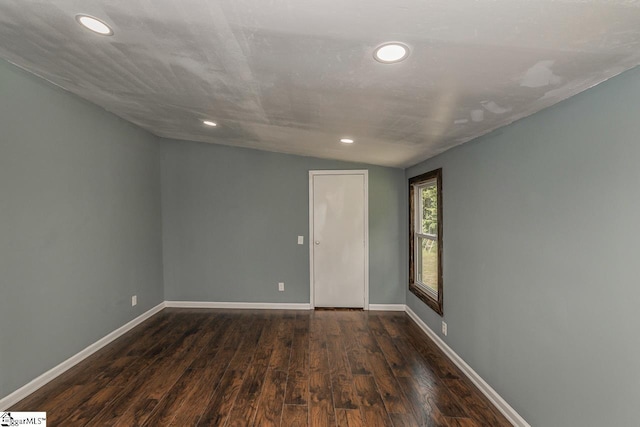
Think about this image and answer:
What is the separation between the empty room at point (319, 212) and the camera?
53.2 inches

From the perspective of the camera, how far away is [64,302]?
2787 mm

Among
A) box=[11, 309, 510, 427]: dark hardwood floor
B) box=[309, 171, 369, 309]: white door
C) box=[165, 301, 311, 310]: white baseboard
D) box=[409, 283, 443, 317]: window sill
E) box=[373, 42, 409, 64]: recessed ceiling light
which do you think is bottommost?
box=[11, 309, 510, 427]: dark hardwood floor

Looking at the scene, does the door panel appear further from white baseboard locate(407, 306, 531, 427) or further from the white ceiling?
the white ceiling

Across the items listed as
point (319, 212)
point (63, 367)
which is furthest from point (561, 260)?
point (63, 367)

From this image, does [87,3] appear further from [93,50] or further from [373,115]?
[373,115]

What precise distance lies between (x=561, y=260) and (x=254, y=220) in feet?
12.0

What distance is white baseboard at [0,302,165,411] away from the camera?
A: 229 centimetres

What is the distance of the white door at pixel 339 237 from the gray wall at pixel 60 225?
90.5 inches

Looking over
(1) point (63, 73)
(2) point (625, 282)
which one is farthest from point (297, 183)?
(2) point (625, 282)

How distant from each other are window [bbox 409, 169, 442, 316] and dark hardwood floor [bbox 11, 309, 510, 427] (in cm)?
50

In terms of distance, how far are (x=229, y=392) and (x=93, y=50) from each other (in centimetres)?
251

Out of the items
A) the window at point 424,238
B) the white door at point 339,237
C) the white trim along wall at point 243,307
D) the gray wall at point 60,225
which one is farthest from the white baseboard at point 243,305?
the window at point 424,238

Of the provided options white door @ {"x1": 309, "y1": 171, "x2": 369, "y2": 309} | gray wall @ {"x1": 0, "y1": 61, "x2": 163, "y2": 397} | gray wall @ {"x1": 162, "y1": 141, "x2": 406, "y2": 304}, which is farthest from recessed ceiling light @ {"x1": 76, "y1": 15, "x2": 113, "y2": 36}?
white door @ {"x1": 309, "y1": 171, "x2": 369, "y2": 309}

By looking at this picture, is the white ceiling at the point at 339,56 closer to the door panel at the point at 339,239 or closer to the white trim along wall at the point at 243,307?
the door panel at the point at 339,239
